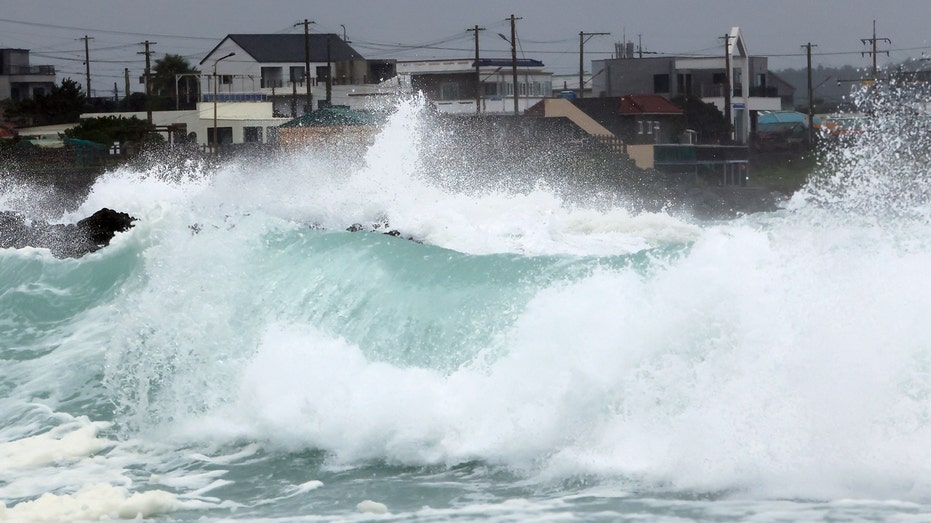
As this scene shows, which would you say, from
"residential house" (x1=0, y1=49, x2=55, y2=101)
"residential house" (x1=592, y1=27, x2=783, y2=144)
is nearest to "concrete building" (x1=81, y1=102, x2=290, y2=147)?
"residential house" (x1=0, y1=49, x2=55, y2=101)

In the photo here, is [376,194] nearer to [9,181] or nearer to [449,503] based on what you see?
[9,181]

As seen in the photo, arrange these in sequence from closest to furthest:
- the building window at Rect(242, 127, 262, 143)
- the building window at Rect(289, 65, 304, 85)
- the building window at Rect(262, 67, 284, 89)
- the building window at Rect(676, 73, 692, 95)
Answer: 1. the building window at Rect(242, 127, 262, 143)
2. the building window at Rect(262, 67, 284, 89)
3. the building window at Rect(289, 65, 304, 85)
4. the building window at Rect(676, 73, 692, 95)

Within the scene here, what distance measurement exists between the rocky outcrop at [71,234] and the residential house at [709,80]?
5073cm

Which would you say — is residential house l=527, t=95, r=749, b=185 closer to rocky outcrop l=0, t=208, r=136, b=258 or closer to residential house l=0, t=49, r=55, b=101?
rocky outcrop l=0, t=208, r=136, b=258

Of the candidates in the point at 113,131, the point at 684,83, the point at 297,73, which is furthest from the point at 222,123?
the point at 684,83

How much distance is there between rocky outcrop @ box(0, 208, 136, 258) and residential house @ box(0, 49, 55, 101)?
62.4 m

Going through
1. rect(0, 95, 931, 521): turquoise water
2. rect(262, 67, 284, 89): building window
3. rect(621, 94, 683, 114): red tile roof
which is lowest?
rect(0, 95, 931, 521): turquoise water

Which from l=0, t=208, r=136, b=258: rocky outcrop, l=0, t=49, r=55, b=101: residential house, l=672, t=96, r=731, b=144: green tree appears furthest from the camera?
l=0, t=49, r=55, b=101: residential house

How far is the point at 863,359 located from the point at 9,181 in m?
41.1

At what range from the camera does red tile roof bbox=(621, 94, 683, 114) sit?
67562 mm

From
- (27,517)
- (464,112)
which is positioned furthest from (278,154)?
(27,517)

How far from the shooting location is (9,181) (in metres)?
44.8

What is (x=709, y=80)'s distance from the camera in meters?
80.5

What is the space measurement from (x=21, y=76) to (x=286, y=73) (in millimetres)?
21791
